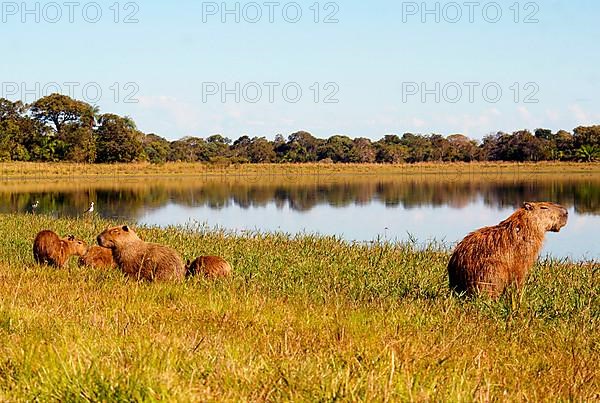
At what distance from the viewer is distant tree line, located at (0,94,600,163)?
6349cm

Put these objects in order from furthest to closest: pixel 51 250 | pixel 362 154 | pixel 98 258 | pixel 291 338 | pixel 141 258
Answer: pixel 362 154 < pixel 98 258 < pixel 51 250 < pixel 141 258 < pixel 291 338

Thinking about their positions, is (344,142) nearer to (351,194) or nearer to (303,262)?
(351,194)

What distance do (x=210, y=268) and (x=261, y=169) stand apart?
2362 inches

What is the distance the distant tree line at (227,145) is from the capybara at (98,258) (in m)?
53.2

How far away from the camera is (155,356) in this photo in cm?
332

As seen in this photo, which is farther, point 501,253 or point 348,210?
point 348,210

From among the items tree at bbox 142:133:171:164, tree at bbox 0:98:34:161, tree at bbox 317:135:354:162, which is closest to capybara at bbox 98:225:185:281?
tree at bbox 0:98:34:161

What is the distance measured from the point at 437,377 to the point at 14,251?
9.23 meters

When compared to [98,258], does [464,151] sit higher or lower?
higher

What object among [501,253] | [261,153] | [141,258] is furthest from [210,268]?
[261,153]

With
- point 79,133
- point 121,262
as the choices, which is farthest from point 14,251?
point 79,133

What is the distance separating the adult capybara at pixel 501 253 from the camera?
6.86m

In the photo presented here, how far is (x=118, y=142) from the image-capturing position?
63.5m

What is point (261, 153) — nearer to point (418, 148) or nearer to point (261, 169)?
point (261, 169)
